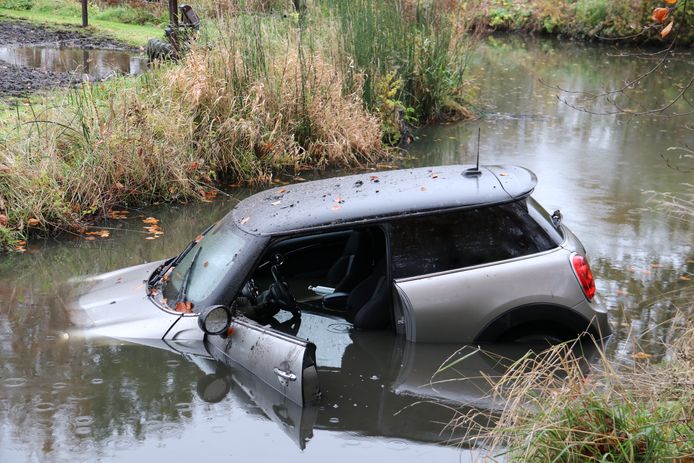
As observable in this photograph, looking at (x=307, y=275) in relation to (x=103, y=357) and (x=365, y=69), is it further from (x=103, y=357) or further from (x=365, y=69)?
(x=365, y=69)

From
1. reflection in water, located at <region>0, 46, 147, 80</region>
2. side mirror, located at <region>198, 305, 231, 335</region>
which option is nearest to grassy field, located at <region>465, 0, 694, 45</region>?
reflection in water, located at <region>0, 46, 147, 80</region>

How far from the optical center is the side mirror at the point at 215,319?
5.45 meters

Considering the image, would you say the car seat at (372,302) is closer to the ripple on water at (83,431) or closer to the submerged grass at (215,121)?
the ripple on water at (83,431)

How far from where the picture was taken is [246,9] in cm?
1217

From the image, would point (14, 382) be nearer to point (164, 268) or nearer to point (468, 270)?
point (164, 268)

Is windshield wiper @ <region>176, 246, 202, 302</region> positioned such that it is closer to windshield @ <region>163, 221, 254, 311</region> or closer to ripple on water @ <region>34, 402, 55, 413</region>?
windshield @ <region>163, 221, 254, 311</region>

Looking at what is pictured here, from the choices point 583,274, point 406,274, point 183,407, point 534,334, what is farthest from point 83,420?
point 583,274

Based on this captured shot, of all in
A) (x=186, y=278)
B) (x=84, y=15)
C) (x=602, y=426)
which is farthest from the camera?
(x=84, y=15)

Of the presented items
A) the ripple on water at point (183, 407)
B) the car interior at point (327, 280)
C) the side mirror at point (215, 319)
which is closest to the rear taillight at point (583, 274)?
the car interior at point (327, 280)

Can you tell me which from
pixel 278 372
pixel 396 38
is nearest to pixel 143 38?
pixel 396 38

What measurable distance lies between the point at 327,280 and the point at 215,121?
568cm

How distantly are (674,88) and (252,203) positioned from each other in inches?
695

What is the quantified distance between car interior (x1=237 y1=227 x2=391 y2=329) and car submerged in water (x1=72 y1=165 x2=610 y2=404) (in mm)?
15

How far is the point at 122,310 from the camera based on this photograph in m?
6.34
